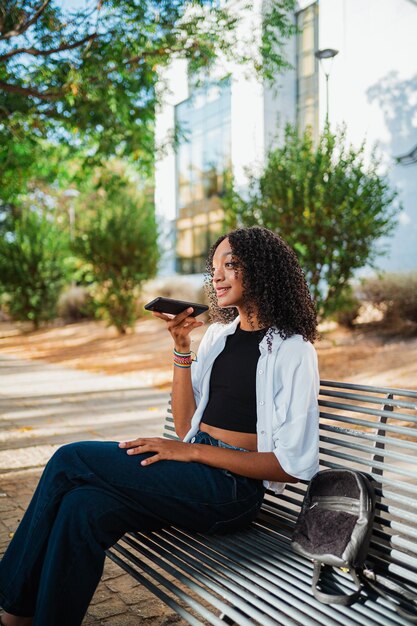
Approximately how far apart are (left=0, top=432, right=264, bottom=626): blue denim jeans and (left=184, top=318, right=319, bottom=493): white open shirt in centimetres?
23

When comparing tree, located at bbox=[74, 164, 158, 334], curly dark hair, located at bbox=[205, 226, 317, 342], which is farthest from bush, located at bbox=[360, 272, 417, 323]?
curly dark hair, located at bbox=[205, 226, 317, 342]

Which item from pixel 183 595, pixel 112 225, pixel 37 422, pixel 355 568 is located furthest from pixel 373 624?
pixel 112 225

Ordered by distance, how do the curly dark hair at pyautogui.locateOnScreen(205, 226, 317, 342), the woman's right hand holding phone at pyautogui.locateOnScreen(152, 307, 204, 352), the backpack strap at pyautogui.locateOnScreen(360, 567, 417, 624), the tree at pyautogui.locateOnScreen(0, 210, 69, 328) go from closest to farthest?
the backpack strap at pyautogui.locateOnScreen(360, 567, 417, 624) → the curly dark hair at pyautogui.locateOnScreen(205, 226, 317, 342) → the woman's right hand holding phone at pyautogui.locateOnScreen(152, 307, 204, 352) → the tree at pyautogui.locateOnScreen(0, 210, 69, 328)

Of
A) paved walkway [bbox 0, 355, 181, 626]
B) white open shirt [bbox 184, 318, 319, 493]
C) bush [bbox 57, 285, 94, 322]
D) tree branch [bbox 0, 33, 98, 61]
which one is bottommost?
paved walkway [bbox 0, 355, 181, 626]

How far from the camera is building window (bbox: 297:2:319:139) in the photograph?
2008 cm

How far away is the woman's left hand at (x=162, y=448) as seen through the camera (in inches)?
94.4

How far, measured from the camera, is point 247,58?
721cm

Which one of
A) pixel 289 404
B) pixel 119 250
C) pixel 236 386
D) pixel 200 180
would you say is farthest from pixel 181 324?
pixel 200 180

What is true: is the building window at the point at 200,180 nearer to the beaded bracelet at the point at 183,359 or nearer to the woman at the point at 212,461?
the beaded bracelet at the point at 183,359

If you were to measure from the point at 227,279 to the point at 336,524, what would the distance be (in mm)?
1148

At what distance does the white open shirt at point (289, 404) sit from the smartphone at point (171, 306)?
1.20 ft

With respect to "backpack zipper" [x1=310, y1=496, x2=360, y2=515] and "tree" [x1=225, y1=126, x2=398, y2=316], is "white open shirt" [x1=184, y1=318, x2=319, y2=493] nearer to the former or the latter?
"backpack zipper" [x1=310, y1=496, x2=360, y2=515]

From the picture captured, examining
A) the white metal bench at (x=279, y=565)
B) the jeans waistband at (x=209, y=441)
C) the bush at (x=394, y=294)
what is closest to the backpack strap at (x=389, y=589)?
the white metal bench at (x=279, y=565)

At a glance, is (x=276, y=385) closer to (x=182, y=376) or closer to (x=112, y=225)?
(x=182, y=376)
